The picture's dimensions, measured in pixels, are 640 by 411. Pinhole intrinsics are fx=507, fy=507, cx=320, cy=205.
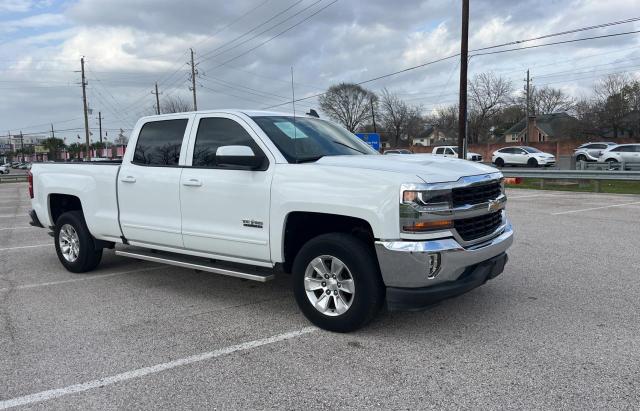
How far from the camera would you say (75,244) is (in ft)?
21.6

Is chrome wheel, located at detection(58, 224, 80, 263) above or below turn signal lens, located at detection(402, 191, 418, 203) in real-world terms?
below

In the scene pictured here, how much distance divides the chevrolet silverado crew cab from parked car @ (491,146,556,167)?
101 ft

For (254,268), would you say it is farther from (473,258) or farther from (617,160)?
(617,160)

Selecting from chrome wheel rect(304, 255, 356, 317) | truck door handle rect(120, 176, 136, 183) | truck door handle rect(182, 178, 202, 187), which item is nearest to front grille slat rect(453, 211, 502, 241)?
chrome wheel rect(304, 255, 356, 317)

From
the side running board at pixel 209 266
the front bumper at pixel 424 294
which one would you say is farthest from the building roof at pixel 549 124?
the front bumper at pixel 424 294

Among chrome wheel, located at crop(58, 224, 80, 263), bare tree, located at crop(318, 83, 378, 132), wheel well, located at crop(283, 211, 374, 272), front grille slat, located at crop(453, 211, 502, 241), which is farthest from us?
bare tree, located at crop(318, 83, 378, 132)

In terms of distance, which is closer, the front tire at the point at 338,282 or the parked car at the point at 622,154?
the front tire at the point at 338,282

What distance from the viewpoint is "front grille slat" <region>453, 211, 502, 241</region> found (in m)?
4.09

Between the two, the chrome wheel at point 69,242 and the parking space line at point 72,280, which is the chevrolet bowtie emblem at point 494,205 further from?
the chrome wheel at point 69,242

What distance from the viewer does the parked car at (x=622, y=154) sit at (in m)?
29.6

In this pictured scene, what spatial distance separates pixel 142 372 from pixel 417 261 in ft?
7.06

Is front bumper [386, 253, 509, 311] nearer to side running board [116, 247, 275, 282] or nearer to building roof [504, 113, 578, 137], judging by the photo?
side running board [116, 247, 275, 282]

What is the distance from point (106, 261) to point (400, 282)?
A: 16.8 feet

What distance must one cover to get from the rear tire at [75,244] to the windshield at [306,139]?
117 inches
